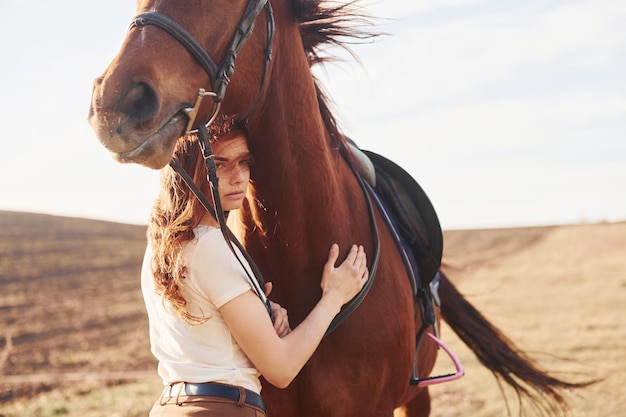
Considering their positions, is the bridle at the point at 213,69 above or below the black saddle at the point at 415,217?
above

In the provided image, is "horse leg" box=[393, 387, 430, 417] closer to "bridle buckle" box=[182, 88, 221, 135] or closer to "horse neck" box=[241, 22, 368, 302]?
"horse neck" box=[241, 22, 368, 302]

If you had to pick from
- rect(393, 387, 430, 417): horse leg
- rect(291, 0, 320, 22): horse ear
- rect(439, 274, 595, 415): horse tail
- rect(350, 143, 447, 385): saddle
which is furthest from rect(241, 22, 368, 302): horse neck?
rect(439, 274, 595, 415): horse tail

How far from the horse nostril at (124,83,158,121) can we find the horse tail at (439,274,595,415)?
10.3ft

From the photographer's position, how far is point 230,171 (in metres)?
2.25

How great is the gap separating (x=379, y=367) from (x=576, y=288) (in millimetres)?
16682

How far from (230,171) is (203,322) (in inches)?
21.5

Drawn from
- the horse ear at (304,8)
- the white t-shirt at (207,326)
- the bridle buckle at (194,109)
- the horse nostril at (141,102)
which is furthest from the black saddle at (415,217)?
the horse nostril at (141,102)

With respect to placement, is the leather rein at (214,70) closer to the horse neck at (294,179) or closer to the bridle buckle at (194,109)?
the bridle buckle at (194,109)

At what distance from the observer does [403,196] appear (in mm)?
3297

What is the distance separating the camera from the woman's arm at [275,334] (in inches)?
78.4

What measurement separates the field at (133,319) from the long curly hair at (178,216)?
9.67ft

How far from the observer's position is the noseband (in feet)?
6.01

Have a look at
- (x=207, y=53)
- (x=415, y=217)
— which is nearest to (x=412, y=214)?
(x=415, y=217)

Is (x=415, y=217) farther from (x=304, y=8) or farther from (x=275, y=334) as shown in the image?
(x=275, y=334)
